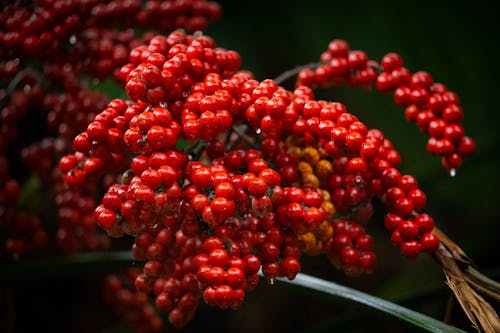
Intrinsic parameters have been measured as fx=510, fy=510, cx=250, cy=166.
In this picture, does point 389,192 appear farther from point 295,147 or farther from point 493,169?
point 493,169

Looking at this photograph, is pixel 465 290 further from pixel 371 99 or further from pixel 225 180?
pixel 371 99

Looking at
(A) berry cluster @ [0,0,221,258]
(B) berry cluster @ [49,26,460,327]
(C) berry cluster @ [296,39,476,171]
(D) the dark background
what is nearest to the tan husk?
(B) berry cluster @ [49,26,460,327]

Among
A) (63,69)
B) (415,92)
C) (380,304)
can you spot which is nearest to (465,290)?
(380,304)

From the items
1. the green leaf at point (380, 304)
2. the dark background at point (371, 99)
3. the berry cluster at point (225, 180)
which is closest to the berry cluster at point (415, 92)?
the berry cluster at point (225, 180)

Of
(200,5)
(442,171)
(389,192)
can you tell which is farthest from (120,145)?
(442,171)

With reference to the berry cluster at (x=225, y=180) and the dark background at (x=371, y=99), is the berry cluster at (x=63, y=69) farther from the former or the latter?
the dark background at (x=371, y=99)
